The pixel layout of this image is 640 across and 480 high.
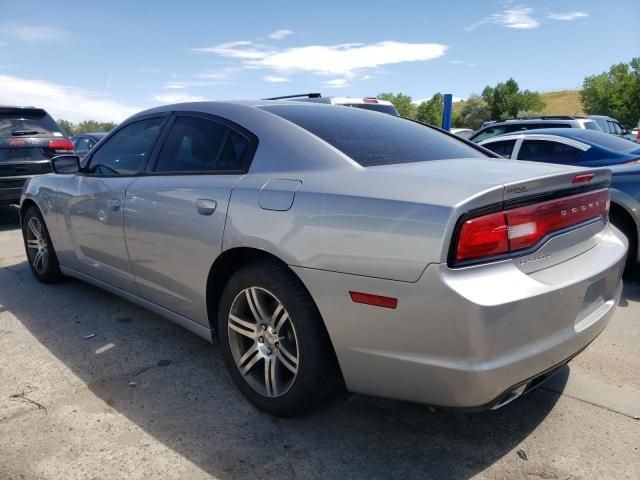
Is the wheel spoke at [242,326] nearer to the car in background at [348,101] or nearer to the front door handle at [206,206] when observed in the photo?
the front door handle at [206,206]

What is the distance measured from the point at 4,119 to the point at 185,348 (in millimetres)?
6302

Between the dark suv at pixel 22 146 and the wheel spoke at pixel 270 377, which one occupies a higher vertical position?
the dark suv at pixel 22 146

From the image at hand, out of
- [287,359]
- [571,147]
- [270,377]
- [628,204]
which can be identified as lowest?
[270,377]

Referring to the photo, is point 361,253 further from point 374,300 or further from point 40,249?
point 40,249

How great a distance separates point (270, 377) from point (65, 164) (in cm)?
275

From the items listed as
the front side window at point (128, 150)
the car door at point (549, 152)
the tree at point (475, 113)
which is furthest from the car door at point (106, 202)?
the tree at point (475, 113)

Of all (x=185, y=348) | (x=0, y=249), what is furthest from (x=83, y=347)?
(x=0, y=249)

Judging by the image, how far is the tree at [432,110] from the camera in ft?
317

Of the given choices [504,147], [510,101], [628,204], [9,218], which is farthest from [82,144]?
[510,101]

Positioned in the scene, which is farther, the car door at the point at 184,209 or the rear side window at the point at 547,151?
the rear side window at the point at 547,151

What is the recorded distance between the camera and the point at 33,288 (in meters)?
4.58

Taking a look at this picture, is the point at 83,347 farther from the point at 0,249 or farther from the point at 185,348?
the point at 0,249

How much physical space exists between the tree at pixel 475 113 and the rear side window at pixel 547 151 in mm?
80308

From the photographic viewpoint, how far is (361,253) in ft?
6.36
